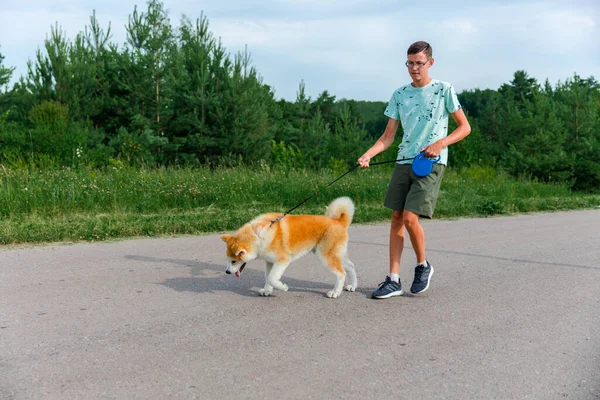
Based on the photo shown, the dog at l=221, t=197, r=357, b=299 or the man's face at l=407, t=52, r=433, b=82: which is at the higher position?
the man's face at l=407, t=52, r=433, b=82

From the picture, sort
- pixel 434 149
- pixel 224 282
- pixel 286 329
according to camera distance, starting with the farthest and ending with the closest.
Answer: pixel 224 282 → pixel 434 149 → pixel 286 329

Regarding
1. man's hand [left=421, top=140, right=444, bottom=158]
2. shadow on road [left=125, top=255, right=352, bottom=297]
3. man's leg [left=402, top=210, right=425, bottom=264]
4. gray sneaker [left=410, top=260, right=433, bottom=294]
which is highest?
man's hand [left=421, top=140, right=444, bottom=158]

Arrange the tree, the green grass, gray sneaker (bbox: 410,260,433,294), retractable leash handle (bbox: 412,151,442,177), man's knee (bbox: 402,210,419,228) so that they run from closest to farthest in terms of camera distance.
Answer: retractable leash handle (bbox: 412,151,442,177) → man's knee (bbox: 402,210,419,228) → gray sneaker (bbox: 410,260,433,294) → the green grass → the tree

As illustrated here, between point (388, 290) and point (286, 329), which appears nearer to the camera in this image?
point (286, 329)

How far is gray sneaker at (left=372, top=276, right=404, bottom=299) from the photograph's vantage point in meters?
5.60

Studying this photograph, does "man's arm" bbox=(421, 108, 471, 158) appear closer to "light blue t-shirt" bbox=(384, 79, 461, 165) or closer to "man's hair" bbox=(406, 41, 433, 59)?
"light blue t-shirt" bbox=(384, 79, 461, 165)

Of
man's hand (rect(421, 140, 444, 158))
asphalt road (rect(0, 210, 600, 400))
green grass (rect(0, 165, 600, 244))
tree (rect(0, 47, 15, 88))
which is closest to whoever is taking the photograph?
asphalt road (rect(0, 210, 600, 400))

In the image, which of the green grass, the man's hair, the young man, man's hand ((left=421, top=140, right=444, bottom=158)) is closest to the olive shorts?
the young man

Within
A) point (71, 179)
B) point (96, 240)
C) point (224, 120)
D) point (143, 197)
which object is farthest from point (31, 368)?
point (224, 120)

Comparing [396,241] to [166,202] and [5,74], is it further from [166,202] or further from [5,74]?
[5,74]

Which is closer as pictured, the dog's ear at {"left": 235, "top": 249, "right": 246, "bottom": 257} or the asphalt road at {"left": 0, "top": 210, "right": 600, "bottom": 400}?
the asphalt road at {"left": 0, "top": 210, "right": 600, "bottom": 400}

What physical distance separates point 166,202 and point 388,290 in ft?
22.2

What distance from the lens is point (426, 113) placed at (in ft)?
17.9

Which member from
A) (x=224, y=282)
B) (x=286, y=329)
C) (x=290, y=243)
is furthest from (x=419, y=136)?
(x=224, y=282)
